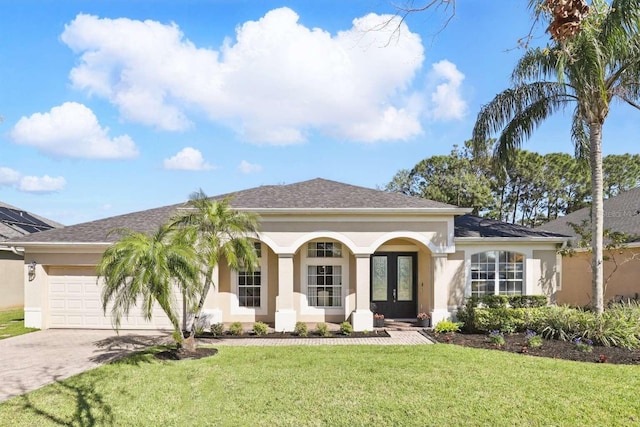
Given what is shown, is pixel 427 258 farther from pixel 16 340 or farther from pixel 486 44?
pixel 16 340

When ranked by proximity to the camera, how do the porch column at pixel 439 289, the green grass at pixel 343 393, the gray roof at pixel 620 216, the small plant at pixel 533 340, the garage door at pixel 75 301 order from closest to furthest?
the green grass at pixel 343 393, the small plant at pixel 533 340, the porch column at pixel 439 289, the garage door at pixel 75 301, the gray roof at pixel 620 216

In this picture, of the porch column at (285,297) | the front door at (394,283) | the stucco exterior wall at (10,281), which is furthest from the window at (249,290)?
the stucco exterior wall at (10,281)

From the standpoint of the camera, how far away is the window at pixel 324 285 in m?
15.0

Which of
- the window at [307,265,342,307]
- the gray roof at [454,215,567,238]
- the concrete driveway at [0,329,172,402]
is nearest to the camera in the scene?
the concrete driveway at [0,329,172,402]

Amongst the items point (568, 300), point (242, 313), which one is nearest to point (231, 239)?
point (242, 313)

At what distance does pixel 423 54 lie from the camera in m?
5.21

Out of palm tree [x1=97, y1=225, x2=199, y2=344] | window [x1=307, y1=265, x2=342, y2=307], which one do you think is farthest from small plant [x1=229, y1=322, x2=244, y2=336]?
palm tree [x1=97, y1=225, x2=199, y2=344]

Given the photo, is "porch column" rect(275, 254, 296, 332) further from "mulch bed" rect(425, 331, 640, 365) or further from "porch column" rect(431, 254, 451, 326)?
"porch column" rect(431, 254, 451, 326)

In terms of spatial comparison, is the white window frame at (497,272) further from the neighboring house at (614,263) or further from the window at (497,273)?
the neighboring house at (614,263)

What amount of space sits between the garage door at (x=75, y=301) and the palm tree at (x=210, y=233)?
14.1 ft

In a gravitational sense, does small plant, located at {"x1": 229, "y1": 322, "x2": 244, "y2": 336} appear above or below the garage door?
below

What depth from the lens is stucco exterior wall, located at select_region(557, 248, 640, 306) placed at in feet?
49.6

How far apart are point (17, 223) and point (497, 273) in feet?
86.8

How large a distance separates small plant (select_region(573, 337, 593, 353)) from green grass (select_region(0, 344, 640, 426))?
1205 millimetres
